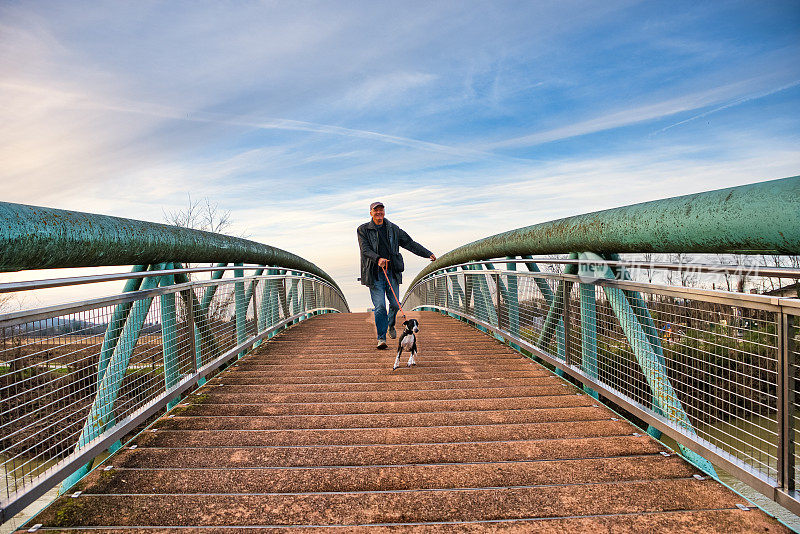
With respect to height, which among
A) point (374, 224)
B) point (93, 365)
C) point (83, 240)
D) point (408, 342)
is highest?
point (374, 224)

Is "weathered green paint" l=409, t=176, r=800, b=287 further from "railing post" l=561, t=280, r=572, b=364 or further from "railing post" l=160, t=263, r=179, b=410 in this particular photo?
"railing post" l=160, t=263, r=179, b=410

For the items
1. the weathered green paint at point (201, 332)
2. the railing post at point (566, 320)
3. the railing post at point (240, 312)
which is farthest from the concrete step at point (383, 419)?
the railing post at point (240, 312)

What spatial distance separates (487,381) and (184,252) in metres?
2.90

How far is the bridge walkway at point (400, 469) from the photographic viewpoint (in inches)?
95.3

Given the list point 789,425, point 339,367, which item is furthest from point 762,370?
point 339,367

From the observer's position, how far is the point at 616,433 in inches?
134

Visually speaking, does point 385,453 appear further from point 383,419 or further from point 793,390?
point 793,390

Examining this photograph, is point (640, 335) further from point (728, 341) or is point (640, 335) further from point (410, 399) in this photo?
point (410, 399)

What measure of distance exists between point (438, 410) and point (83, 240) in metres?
2.59

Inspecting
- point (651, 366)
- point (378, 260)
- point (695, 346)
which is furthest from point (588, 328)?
point (378, 260)

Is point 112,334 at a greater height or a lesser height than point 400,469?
greater

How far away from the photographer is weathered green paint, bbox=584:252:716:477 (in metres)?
3.00

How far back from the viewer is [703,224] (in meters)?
2.71

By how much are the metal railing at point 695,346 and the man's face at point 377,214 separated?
226 cm
